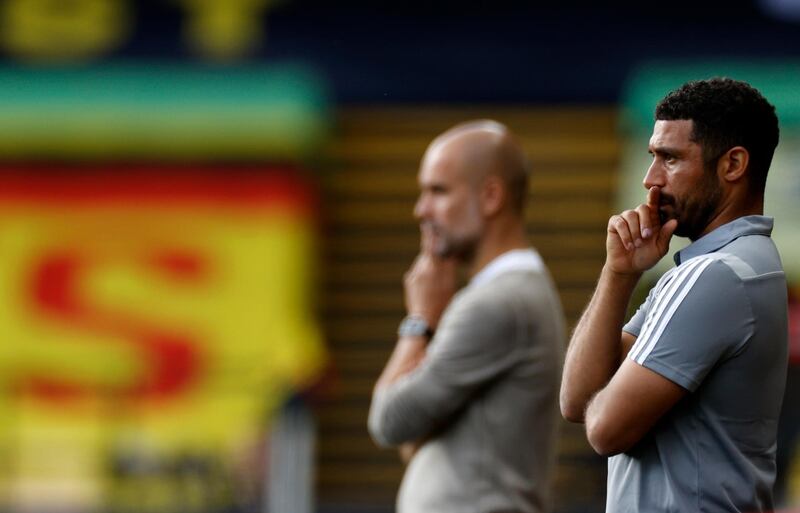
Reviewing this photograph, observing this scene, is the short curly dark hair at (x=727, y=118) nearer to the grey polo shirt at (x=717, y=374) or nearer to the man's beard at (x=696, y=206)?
the man's beard at (x=696, y=206)

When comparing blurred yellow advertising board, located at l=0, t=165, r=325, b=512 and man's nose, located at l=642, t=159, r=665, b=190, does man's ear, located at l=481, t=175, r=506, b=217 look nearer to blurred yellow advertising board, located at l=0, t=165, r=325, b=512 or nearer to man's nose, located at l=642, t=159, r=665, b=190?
man's nose, located at l=642, t=159, r=665, b=190

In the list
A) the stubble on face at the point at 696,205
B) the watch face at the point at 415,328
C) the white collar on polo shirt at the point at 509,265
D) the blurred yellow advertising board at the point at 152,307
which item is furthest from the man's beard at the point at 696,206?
the blurred yellow advertising board at the point at 152,307

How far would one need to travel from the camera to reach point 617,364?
3121mm

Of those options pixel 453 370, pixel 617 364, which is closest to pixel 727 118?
pixel 617 364

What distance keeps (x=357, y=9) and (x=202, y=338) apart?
2.92 m

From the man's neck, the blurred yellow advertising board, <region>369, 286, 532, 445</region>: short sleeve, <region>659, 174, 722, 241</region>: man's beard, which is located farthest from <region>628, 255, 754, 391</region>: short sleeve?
the blurred yellow advertising board

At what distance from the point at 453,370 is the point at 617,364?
4.66ft

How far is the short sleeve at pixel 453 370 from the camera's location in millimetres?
4504

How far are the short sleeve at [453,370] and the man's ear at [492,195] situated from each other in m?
0.37

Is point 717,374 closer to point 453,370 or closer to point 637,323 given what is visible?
point 637,323

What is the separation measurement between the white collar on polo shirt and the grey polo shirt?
171 cm

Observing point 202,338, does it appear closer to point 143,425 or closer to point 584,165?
point 143,425

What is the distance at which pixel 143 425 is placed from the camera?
11.4 m

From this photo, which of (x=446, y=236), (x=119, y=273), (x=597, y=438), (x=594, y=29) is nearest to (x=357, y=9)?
(x=594, y=29)
